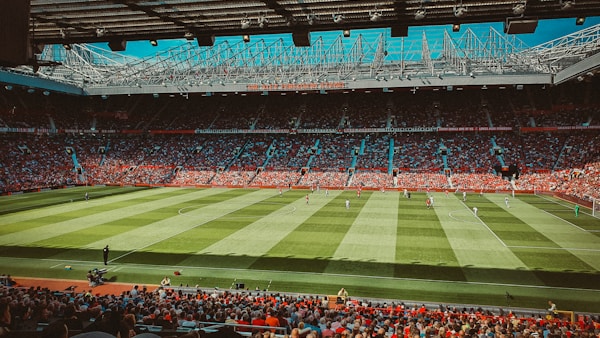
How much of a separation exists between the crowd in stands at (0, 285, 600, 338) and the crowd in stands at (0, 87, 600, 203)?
38885 mm

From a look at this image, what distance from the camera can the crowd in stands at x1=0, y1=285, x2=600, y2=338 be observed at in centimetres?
894

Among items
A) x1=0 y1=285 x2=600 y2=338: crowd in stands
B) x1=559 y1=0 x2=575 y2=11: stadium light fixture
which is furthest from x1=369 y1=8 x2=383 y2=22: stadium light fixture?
x1=0 y1=285 x2=600 y2=338: crowd in stands

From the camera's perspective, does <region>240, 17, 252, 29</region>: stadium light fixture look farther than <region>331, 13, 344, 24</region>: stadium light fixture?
Yes

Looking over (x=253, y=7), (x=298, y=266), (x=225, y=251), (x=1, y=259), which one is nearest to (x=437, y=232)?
(x=298, y=266)

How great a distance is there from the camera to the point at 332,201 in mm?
41781

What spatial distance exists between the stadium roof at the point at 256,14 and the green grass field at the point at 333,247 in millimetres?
11442

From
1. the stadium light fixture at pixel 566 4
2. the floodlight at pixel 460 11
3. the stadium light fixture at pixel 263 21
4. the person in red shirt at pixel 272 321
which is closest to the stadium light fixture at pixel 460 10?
the floodlight at pixel 460 11

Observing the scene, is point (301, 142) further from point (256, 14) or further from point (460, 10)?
point (460, 10)

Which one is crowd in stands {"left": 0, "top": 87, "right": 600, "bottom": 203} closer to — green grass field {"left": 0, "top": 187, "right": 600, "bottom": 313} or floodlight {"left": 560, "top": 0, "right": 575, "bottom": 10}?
green grass field {"left": 0, "top": 187, "right": 600, "bottom": 313}

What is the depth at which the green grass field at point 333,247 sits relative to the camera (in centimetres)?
1792

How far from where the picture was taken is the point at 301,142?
64.2 meters

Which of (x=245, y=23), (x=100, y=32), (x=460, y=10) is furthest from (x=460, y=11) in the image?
(x=100, y=32)

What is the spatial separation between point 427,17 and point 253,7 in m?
4.70

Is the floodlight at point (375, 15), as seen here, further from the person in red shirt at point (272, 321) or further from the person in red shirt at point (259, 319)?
the person in red shirt at point (259, 319)
